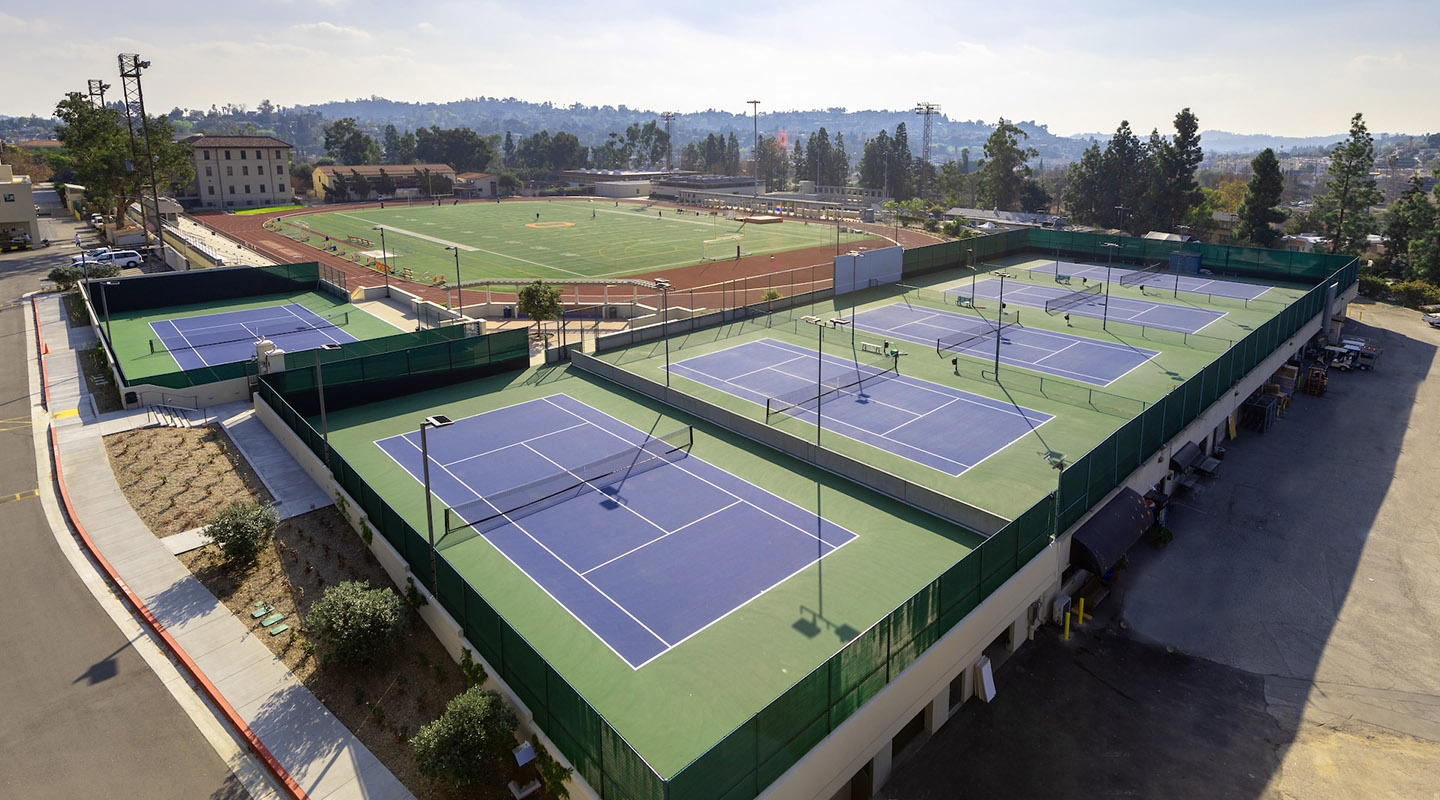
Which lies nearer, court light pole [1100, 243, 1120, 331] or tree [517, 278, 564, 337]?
tree [517, 278, 564, 337]

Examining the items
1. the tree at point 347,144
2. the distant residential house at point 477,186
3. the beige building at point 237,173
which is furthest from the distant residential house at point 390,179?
the tree at point 347,144

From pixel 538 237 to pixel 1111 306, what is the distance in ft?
213

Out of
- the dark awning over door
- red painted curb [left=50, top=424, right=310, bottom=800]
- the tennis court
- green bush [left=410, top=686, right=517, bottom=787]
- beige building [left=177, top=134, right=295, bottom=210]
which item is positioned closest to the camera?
green bush [left=410, top=686, right=517, bottom=787]

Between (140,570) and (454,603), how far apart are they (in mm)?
10977

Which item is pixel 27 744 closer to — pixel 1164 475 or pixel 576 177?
pixel 1164 475

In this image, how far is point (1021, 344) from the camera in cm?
4366

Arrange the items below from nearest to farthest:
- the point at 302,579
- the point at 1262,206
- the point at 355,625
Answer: the point at 355,625, the point at 302,579, the point at 1262,206

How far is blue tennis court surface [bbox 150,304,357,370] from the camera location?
42969 mm

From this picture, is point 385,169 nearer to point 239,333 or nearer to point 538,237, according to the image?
point 538,237

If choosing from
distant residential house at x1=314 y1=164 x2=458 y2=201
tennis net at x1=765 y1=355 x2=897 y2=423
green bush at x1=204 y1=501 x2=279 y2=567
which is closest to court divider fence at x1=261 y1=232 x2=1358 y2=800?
green bush at x1=204 y1=501 x2=279 y2=567

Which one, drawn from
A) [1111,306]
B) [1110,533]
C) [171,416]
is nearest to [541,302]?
[171,416]

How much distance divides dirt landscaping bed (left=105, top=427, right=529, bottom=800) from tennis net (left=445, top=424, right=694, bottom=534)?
10.1ft

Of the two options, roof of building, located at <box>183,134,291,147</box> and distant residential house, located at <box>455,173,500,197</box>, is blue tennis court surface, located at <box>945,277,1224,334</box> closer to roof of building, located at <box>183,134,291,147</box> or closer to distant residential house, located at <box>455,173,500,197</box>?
roof of building, located at <box>183,134,291,147</box>

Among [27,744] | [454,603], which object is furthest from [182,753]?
[454,603]
